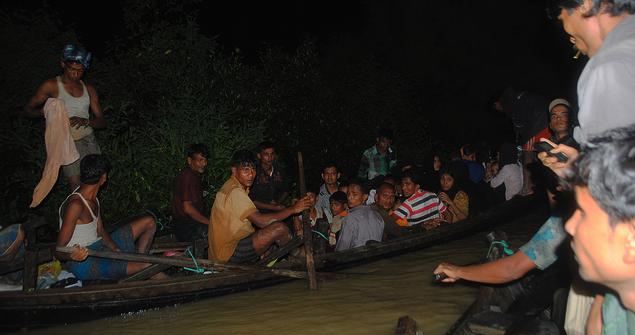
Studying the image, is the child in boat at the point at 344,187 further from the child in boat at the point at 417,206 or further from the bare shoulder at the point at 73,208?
the bare shoulder at the point at 73,208

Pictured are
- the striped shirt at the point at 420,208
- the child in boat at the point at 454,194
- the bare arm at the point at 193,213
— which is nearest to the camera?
the bare arm at the point at 193,213

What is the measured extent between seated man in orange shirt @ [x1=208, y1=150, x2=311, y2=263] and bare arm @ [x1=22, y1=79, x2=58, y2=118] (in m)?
2.29

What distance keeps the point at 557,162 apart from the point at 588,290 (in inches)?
21.0

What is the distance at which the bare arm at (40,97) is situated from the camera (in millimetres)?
4941

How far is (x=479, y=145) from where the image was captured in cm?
997

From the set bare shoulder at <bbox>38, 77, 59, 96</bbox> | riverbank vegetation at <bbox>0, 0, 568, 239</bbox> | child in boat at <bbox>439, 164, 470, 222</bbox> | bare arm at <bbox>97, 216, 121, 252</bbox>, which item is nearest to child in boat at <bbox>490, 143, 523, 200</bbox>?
child in boat at <bbox>439, 164, 470, 222</bbox>

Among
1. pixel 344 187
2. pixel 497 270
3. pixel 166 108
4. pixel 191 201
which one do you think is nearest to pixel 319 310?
pixel 191 201

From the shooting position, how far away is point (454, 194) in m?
7.17

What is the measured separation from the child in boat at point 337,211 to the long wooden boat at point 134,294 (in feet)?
2.59

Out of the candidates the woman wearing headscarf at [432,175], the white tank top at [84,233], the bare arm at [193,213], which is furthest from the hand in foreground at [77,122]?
the woman wearing headscarf at [432,175]

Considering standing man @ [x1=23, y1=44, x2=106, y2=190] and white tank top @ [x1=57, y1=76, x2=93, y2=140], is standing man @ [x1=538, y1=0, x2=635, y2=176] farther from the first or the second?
white tank top @ [x1=57, y1=76, x2=93, y2=140]

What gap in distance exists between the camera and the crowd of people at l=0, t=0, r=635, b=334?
1.25 meters

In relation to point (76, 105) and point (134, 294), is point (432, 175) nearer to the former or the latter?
point (134, 294)

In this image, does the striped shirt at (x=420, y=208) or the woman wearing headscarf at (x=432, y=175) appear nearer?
the striped shirt at (x=420, y=208)
